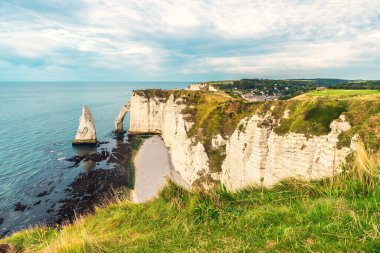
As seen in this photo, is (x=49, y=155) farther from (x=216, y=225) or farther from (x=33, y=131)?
(x=216, y=225)

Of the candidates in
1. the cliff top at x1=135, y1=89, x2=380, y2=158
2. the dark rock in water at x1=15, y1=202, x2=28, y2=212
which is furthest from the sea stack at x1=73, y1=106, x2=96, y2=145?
the cliff top at x1=135, y1=89, x2=380, y2=158

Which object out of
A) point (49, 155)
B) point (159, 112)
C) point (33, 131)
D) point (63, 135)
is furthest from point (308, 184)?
point (33, 131)

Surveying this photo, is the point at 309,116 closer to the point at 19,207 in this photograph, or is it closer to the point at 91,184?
the point at 91,184

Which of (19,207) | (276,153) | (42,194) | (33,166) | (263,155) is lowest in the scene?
(19,207)

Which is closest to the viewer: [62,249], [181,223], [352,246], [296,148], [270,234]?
[352,246]

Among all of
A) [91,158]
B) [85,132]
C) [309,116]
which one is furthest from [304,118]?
[85,132]

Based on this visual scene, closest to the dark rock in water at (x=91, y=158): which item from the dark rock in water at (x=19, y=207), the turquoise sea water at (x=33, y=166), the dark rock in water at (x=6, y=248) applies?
the turquoise sea water at (x=33, y=166)
